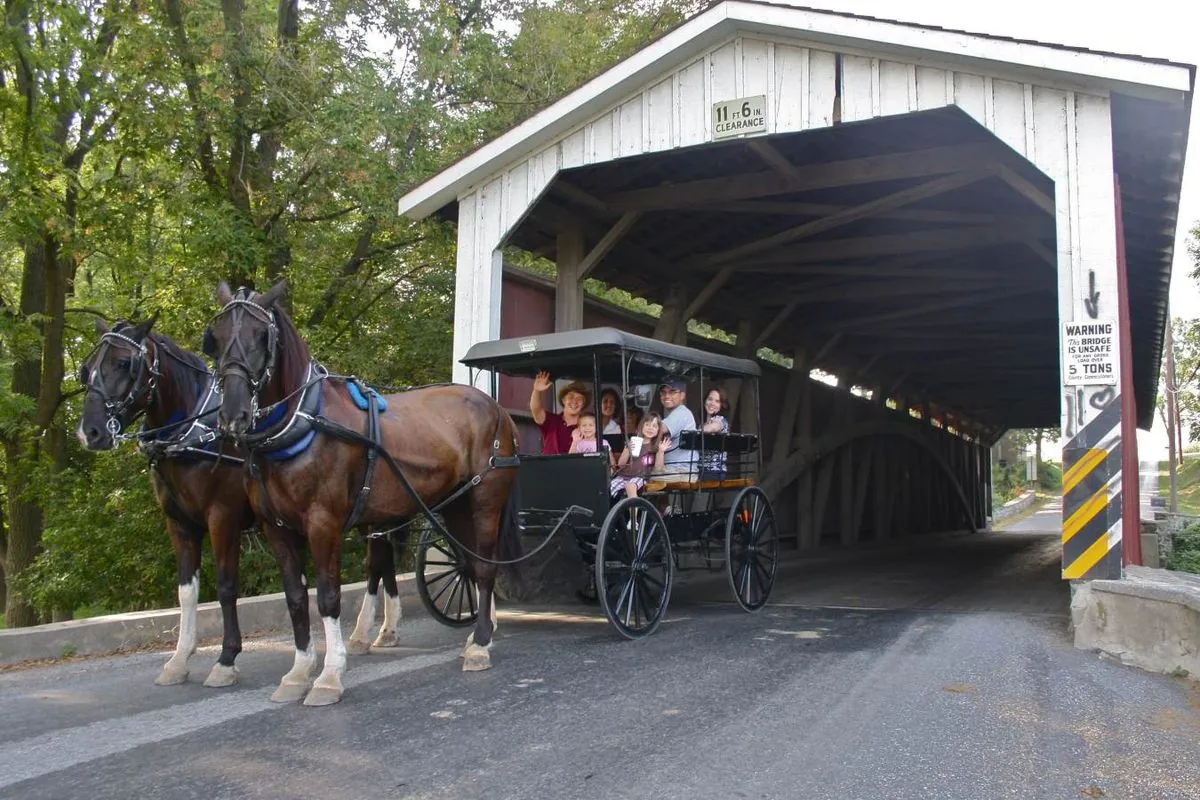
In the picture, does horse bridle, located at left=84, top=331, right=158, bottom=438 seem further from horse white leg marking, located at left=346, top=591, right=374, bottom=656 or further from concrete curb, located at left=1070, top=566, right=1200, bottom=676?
concrete curb, located at left=1070, top=566, right=1200, bottom=676

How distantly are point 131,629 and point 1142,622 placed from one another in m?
7.00

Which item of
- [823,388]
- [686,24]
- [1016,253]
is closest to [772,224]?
[1016,253]

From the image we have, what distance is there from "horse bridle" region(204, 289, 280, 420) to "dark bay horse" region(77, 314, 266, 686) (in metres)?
0.75

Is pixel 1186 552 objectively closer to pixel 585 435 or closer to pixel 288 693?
pixel 585 435

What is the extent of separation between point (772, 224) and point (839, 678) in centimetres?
801

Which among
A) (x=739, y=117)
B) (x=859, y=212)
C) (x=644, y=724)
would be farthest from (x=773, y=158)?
(x=644, y=724)

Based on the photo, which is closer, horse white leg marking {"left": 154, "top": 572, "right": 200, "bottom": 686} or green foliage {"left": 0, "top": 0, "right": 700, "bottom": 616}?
horse white leg marking {"left": 154, "top": 572, "right": 200, "bottom": 686}

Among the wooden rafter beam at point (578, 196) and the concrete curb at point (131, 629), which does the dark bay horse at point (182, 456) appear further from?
the wooden rafter beam at point (578, 196)

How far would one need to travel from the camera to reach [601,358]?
23.5 ft

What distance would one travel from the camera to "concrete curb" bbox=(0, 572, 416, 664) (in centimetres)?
613

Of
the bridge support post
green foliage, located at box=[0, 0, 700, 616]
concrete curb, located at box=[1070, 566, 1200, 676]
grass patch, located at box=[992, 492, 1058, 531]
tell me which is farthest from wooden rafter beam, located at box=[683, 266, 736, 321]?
grass patch, located at box=[992, 492, 1058, 531]

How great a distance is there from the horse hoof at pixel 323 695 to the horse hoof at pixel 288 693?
114 millimetres

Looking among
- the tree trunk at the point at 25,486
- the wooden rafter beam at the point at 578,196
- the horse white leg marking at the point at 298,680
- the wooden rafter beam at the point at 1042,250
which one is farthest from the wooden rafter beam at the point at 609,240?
the tree trunk at the point at 25,486

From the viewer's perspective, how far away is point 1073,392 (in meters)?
6.80
